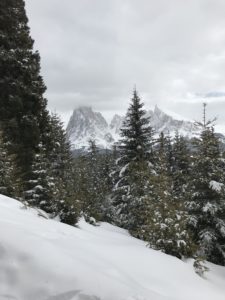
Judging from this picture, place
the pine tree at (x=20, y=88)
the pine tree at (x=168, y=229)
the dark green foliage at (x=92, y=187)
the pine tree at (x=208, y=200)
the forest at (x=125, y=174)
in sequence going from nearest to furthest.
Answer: the pine tree at (x=168, y=229)
the forest at (x=125, y=174)
the pine tree at (x=208, y=200)
the pine tree at (x=20, y=88)
the dark green foliage at (x=92, y=187)

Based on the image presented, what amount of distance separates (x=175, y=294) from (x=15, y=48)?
56.8 ft

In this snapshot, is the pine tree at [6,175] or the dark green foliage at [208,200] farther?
the dark green foliage at [208,200]

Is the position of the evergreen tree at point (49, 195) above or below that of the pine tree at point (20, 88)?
below

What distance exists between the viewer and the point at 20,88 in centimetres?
2002

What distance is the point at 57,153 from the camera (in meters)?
34.5

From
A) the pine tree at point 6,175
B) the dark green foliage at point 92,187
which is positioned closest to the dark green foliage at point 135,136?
the dark green foliage at point 92,187

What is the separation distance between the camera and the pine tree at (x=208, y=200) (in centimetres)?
1608

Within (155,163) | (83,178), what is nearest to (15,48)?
(83,178)

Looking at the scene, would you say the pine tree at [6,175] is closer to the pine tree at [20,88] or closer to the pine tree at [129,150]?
the pine tree at [20,88]

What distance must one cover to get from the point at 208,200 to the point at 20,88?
10.7 m

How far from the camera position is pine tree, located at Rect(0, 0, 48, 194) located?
19.0 m

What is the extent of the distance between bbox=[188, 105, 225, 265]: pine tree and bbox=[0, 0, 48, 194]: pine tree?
7.68 metres

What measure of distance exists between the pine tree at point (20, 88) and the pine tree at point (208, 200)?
768 cm

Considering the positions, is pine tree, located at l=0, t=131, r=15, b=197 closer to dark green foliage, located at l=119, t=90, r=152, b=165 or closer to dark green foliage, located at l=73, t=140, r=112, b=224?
dark green foliage, located at l=73, t=140, r=112, b=224
